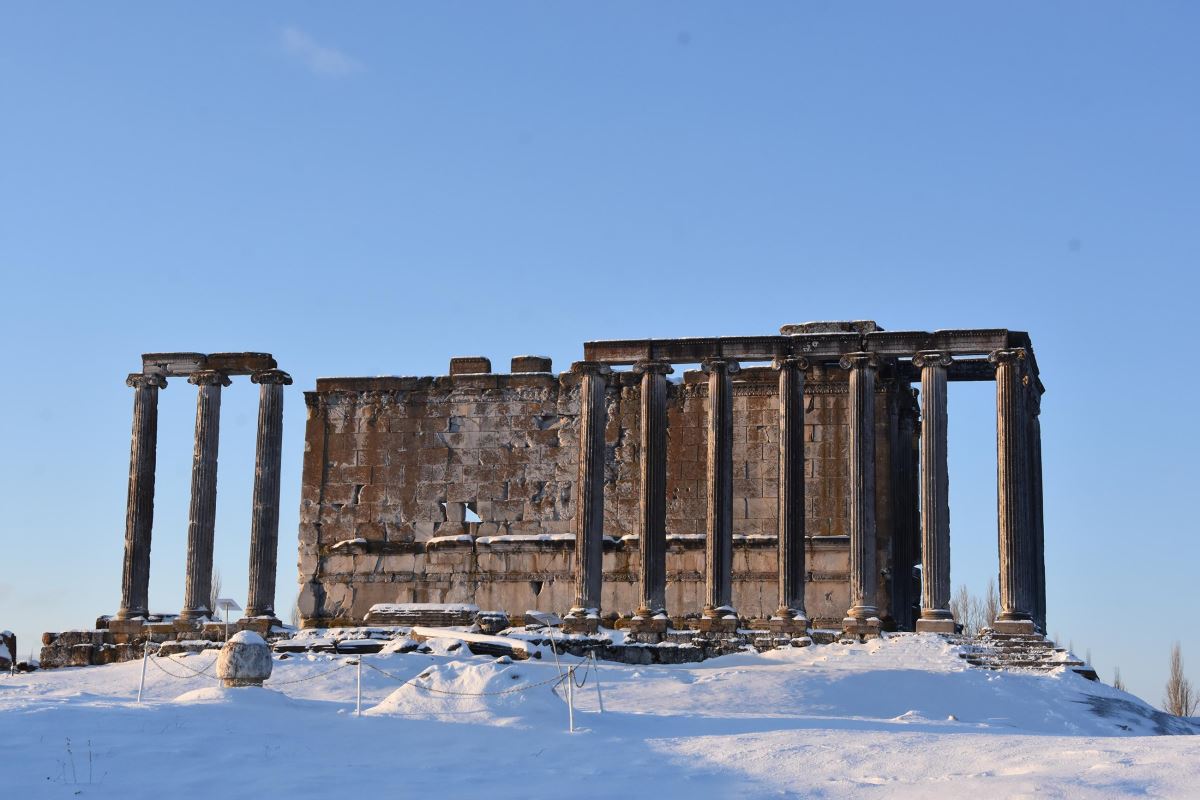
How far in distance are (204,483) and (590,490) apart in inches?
353

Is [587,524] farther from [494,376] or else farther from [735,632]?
[494,376]

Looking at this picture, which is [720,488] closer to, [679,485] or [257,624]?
[679,485]

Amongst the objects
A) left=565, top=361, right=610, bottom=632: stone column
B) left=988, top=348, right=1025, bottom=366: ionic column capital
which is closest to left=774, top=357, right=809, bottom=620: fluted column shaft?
left=565, top=361, right=610, bottom=632: stone column

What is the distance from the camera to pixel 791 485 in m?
36.6

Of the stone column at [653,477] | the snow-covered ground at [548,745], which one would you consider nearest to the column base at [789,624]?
the stone column at [653,477]

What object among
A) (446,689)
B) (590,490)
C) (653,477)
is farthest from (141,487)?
(446,689)

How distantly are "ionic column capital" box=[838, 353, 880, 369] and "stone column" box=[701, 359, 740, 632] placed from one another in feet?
7.76

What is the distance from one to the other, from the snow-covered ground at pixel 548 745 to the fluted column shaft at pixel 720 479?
7.76 meters

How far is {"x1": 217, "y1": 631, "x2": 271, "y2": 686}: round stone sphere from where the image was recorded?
78.9ft

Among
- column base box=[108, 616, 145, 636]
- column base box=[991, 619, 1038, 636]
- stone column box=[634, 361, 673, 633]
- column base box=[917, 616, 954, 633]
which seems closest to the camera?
column base box=[991, 619, 1038, 636]

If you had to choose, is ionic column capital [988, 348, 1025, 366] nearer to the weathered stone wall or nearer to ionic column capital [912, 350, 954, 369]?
ionic column capital [912, 350, 954, 369]

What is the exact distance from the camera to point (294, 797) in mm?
17703

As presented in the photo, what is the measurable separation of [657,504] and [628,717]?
14.1m

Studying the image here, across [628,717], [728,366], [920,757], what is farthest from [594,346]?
[920,757]
